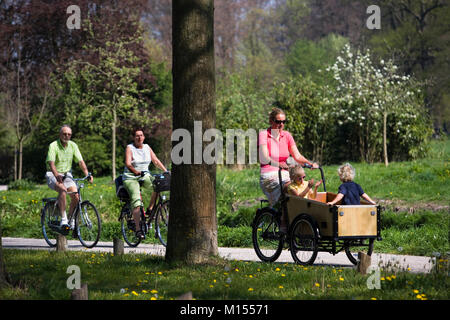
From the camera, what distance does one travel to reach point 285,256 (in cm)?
955

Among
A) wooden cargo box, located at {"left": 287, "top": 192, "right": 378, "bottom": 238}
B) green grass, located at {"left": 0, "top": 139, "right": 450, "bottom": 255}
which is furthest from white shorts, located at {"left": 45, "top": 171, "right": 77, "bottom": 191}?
wooden cargo box, located at {"left": 287, "top": 192, "right": 378, "bottom": 238}

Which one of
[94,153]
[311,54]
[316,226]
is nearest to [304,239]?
[316,226]

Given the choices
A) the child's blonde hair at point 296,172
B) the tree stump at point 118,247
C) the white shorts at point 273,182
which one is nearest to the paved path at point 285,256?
the tree stump at point 118,247

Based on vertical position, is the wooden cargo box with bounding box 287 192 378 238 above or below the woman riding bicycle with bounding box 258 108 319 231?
below

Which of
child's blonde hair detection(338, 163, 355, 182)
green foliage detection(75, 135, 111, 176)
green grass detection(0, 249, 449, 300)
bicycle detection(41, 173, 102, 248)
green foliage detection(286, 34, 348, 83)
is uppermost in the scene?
green foliage detection(286, 34, 348, 83)

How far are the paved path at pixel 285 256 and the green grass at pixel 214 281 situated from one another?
619 mm

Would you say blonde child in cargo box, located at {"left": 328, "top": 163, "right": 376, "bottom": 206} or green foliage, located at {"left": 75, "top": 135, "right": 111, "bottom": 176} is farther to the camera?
green foliage, located at {"left": 75, "top": 135, "right": 111, "bottom": 176}

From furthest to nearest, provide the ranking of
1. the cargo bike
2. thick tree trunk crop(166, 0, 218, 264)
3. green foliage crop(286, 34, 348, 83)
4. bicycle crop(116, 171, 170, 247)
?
1. green foliage crop(286, 34, 348, 83)
2. bicycle crop(116, 171, 170, 247)
3. the cargo bike
4. thick tree trunk crop(166, 0, 218, 264)

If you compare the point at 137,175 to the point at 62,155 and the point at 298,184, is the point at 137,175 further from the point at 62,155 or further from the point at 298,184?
the point at 298,184

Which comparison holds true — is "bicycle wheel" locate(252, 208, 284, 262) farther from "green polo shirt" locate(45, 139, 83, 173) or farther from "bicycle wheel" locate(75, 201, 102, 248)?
"green polo shirt" locate(45, 139, 83, 173)

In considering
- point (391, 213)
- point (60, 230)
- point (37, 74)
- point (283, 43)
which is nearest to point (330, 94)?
point (37, 74)

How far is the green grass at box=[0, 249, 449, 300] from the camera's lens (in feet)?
20.4

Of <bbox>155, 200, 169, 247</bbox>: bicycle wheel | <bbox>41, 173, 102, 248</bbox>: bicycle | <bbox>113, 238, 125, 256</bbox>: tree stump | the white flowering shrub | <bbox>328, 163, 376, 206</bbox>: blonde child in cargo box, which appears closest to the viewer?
<bbox>328, 163, 376, 206</bbox>: blonde child in cargo box

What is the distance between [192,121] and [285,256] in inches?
115
